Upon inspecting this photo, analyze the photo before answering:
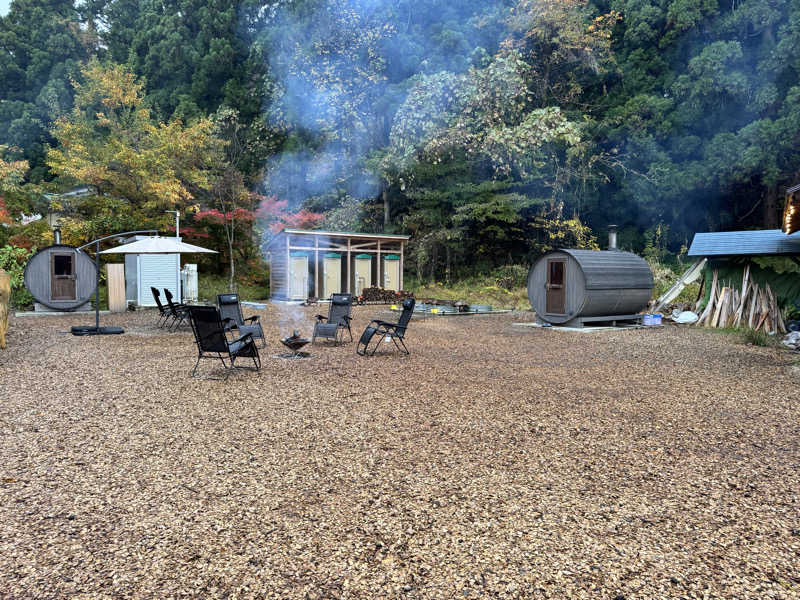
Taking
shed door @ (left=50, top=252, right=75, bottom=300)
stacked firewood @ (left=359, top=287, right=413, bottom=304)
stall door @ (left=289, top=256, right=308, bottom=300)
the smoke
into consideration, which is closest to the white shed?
shed door @ (left=50, top=252, right=75, bottom=300)

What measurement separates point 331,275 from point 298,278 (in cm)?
129

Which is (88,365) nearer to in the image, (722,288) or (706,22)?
(722,288)

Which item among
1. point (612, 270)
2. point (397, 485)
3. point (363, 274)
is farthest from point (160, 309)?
point (363, 274)

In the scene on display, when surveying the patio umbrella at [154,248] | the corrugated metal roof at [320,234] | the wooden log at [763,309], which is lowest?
the wooden log at [763,309]

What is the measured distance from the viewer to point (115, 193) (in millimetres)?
19438

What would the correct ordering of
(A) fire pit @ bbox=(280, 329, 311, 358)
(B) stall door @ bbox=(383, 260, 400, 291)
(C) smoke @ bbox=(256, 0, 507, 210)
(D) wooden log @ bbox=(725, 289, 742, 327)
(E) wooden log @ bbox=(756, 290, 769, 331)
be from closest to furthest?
(A) fire pit @ bbox=(280, 329, 311, 358)
(E) wooden log @ bbox=(756, 290, 769, 331)
(D) wooden log @ bbox=(725, 289, 742, 327)
(C) smoke @ bbox=(256, 0, 507, 210)
(B) stall door @ bbox=(383, 260, 400, 291)

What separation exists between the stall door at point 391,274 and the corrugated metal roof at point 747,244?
10235 mm

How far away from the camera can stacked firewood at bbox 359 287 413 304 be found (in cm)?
1831

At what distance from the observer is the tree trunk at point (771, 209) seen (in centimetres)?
1930

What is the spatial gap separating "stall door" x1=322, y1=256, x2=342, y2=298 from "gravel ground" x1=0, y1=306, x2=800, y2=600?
12.1 metres

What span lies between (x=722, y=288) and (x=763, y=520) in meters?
10.5

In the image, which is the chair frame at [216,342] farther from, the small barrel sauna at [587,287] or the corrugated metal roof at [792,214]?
the corrugated metal roof at [792,214]

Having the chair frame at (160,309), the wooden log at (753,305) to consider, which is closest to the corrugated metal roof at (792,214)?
A: the wooden log at (753,305)

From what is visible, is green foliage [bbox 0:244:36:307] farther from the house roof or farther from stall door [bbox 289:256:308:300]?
stall door [bbox 289:256:308:300]
